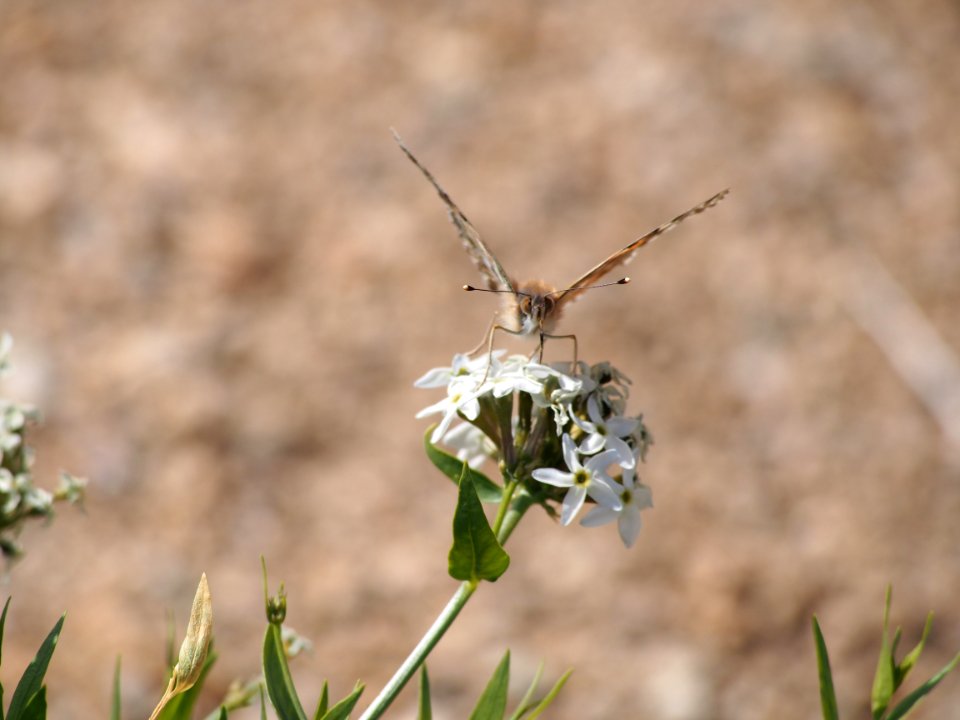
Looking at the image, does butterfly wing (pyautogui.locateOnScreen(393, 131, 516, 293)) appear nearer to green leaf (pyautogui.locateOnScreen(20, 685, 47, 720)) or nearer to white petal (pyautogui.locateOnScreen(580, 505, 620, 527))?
white petal (pyautogui.locateOnScreen(580, 505, 620, 527))

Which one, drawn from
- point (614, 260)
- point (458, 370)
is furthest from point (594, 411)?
point (614, 260)

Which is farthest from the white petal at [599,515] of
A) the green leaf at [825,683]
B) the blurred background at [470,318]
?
the blurred background at [470,318]

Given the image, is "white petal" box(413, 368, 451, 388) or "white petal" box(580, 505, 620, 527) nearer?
"white petal" box(580, 505, 620, 527)

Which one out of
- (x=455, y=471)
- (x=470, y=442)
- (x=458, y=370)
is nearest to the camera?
(x=455, y=471)

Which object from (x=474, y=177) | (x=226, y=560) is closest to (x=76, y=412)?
(x=226, y=560)

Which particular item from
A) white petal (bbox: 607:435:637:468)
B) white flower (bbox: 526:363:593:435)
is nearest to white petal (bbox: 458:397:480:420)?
white flower (bbox: 526:363:593:435)

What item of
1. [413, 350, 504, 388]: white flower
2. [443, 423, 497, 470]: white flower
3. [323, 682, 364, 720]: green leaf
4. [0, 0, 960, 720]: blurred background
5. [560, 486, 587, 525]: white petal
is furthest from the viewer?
[0, 0, 960, 720]: blurred background

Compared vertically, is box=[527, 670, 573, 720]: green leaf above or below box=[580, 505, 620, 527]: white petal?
below

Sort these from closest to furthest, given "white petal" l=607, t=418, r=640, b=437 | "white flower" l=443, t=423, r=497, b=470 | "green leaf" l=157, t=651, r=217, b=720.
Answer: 1. "green leaf" l=157, t=651, r=217, b=720
2. "white petal" l=607, t=418, r=640, b=437
3. "white flower" l=443, t=423, r=497, b=470

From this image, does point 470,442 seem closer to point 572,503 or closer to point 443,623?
point 572,503
